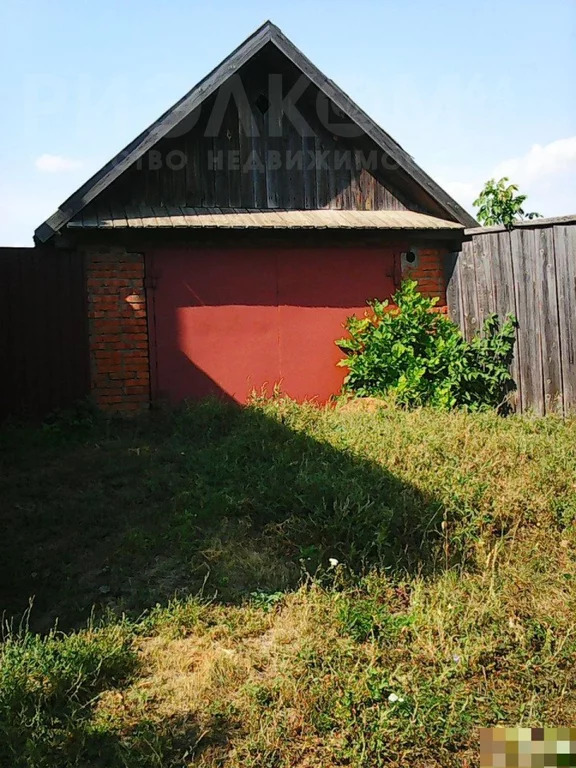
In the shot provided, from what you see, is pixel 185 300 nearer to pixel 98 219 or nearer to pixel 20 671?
pixel 98 219

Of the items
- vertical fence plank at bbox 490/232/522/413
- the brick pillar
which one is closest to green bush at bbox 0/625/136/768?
the brick pillar

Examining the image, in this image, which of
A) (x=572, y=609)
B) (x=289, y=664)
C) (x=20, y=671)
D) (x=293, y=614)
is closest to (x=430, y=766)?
(x=289, y=664)

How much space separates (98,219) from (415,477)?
4703 millimetres

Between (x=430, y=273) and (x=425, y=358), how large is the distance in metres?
1.47

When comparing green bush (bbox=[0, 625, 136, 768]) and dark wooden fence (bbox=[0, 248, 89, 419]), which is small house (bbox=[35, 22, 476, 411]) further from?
green bush (bbox=[0, 625, 136, 768])

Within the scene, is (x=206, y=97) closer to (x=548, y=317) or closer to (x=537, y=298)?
(x=537, y=298)

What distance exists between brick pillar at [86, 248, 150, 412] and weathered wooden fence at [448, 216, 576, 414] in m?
4.11

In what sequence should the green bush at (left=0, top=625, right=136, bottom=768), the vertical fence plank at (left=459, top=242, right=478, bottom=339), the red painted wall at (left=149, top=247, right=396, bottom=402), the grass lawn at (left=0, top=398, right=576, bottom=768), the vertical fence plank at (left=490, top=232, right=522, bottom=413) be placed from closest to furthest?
the green bush at (left=0, top=625, right=136, bottom=768) → the grass lawn at (left=0, top=398, right=576, bottom=768) → the vertical fence plank at (left=490, top=232, right=522, bottom=413) → the red painted wall at (left=149, top=247, right=396, bottom=402) → the vertical fence plank at (left=459, top=242, right=478, bottom=339)

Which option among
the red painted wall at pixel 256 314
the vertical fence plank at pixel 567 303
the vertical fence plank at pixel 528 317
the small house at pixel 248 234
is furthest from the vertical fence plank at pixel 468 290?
the vertical fence plank at pixel 567 303

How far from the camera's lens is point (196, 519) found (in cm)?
479

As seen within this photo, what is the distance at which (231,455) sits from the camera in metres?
5.92

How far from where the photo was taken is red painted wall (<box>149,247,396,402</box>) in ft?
26.5

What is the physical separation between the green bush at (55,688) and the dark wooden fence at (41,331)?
4628 mm

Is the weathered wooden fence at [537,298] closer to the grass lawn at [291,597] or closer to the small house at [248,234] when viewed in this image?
the small house at [248,234]
